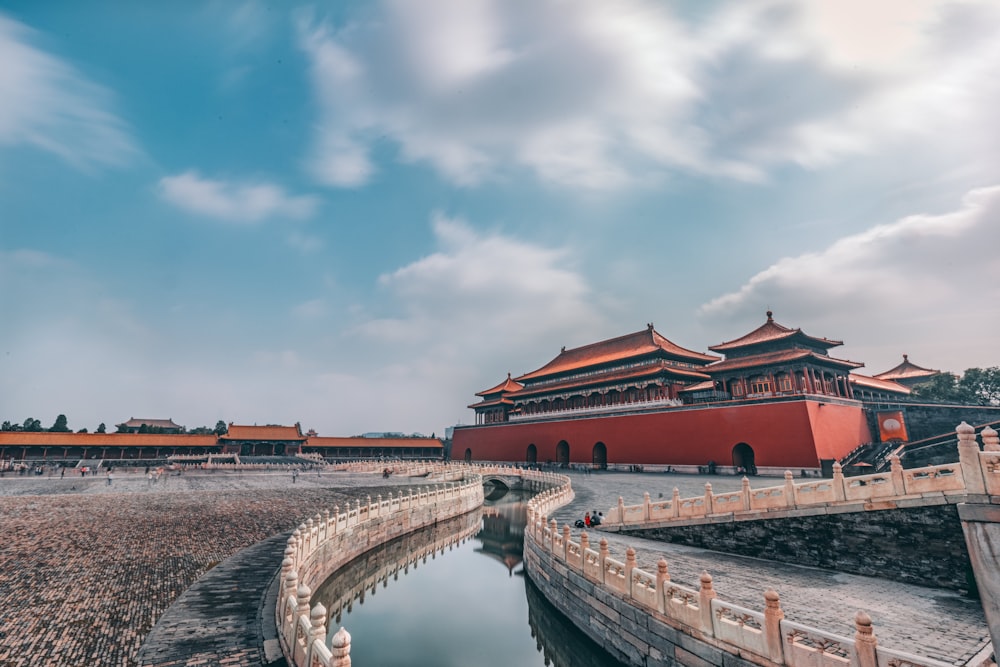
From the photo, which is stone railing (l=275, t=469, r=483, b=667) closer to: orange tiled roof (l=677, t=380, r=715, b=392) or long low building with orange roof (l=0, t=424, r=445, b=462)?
orange tiled roof (l=677, t=380, r=715, b=392)

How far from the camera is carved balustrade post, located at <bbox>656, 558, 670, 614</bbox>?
747 centimetres

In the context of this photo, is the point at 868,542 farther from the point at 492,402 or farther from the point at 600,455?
the point at 492,402

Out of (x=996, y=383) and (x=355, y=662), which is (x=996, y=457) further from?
(x=996, y=383)

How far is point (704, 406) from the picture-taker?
27922 mm

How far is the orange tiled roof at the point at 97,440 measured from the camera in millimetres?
39781

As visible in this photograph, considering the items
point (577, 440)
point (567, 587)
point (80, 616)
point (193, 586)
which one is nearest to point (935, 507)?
point (567, 587)

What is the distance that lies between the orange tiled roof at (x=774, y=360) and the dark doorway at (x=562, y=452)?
12.4 m

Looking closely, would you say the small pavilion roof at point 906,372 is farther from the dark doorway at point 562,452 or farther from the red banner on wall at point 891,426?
the dark doorway at point 562,452

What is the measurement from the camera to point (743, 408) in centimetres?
2619

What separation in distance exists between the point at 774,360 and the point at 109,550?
2928cm

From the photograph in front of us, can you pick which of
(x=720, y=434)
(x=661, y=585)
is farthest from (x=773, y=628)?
(x=720, y=434)

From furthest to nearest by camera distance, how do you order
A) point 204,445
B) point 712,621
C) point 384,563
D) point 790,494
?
1. point 204,445
2. point 384,563
3. point 790,494
4. point 712,621

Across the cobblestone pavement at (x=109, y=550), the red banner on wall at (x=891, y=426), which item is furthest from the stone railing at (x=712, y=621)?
the red banner on wall at (x=891, y=426)

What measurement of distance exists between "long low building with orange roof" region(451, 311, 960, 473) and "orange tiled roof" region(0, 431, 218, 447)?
31241mm
